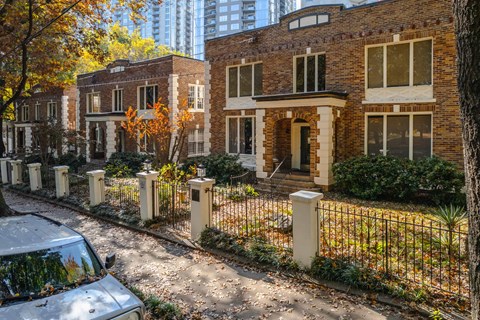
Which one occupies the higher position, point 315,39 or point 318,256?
point 315,39

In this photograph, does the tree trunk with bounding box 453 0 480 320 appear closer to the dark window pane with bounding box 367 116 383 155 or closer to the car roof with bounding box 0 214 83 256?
the car roof with bounding box 0 214 83 256

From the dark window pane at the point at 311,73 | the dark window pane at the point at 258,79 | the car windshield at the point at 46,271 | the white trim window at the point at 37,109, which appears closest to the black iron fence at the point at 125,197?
the car windshield at the point at 46,271

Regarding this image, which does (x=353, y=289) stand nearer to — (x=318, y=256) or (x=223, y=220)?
(x=318, y=256)

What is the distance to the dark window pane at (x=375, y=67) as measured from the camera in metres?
15.6

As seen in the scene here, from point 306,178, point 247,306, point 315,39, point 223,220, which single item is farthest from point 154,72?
point 247,306

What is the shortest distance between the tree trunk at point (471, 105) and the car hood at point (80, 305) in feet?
12.2

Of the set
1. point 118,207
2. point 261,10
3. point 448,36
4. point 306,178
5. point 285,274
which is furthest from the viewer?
point 261,10

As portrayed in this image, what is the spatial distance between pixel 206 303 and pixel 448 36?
13382mm

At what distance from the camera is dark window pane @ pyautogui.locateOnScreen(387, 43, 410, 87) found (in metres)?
15.0

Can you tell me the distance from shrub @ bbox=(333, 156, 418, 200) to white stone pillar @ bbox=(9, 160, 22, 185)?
1632 centimetres

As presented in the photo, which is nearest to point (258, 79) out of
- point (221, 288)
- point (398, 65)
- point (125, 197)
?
point (398, 65)

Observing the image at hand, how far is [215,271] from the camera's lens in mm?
7758

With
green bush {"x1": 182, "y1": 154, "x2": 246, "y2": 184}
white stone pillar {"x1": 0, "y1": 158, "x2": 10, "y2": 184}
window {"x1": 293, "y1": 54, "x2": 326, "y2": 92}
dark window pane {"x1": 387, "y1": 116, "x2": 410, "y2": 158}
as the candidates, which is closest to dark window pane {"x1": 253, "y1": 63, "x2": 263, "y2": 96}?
window {"x1": 293, "y1": 54, "x2": 326, "y2": 92}

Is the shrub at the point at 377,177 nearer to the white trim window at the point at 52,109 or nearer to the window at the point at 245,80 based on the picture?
the window at the point at 245,80
